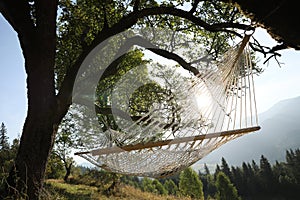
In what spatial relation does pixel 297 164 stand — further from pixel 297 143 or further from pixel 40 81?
pixel 297 143

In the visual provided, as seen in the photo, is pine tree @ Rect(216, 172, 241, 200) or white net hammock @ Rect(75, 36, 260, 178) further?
pine tree @ Rect(216, 172, 241, 200)

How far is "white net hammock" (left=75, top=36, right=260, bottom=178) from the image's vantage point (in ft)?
5.46

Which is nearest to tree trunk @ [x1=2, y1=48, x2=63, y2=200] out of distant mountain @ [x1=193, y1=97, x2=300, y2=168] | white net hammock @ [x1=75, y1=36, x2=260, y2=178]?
white net hammock @ [x1=75, y1=36, x2=260, y2=178]

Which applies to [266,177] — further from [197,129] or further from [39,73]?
[39,73]

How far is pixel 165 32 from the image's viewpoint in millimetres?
5277

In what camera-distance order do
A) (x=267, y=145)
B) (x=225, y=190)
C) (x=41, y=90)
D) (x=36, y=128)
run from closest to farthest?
(x=36, y=128)
(x=41, y=90)
(x=225, y=190)
(x=267, y=145)

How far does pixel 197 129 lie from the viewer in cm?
210

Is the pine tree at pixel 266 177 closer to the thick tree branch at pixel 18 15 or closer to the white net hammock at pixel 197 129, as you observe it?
the white net hammock at pixel 197 129

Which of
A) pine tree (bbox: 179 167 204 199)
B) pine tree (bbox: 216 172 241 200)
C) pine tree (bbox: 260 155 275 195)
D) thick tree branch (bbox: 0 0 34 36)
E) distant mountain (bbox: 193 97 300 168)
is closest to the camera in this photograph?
thick tree branch (bbox: 0 0 34 36)

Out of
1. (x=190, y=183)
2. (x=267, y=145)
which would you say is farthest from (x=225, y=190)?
(x=267, y=145)

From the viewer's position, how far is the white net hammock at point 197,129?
1664mm

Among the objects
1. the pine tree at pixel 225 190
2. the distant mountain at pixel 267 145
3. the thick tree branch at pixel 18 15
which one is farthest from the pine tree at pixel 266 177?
the distant mountain at pixel 267 145

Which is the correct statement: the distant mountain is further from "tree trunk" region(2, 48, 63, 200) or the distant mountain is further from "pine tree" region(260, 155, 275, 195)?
"tree trunk" region(2, 48, 63, 200)

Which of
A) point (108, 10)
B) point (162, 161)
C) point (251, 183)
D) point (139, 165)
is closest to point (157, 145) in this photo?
point (162, 161)
